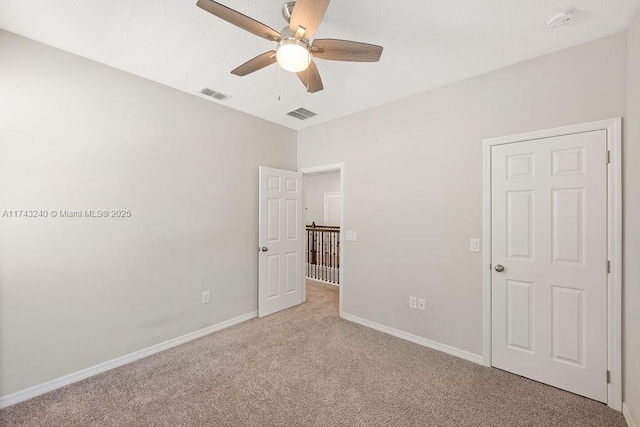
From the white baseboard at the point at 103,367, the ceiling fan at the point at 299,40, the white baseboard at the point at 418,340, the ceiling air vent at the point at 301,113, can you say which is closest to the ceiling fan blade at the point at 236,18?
the ceiling fan at the point at 299,40

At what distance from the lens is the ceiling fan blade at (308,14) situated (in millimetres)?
1441

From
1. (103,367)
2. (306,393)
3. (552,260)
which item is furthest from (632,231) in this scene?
(103,367)

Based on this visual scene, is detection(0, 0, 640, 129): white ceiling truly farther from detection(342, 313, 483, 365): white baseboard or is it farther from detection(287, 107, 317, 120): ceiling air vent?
detection(342, 313, 483, 365): white baseboard

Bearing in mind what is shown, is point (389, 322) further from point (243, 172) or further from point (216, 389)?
point (243, 172)

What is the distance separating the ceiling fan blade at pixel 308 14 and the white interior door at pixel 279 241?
7.69ft

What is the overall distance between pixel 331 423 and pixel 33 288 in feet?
8.19

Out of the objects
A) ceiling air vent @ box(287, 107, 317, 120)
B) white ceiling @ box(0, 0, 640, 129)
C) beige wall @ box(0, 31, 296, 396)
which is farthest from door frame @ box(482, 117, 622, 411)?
beige wall @ box(0, 31, 296, 396)

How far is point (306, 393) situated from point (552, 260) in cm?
229

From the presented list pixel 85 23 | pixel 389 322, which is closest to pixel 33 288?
pixel 85 23

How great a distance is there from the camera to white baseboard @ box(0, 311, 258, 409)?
6.89 feet

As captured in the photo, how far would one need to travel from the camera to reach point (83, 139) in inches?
95.1

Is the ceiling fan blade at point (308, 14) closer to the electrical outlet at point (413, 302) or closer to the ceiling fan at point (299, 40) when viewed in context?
the ceiling fan at point (299, 40)

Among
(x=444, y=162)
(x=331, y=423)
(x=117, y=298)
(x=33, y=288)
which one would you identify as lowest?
(x=331, y=423)

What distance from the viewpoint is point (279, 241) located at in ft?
13.1
